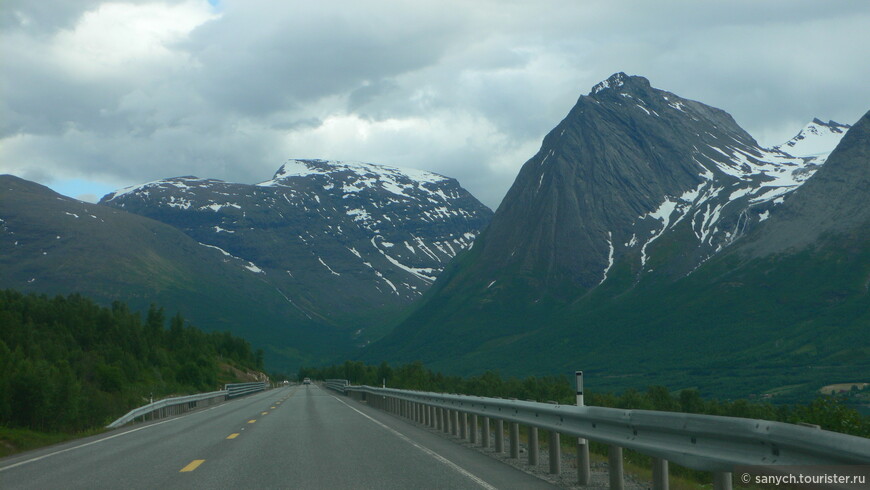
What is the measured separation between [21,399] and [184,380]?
214 ft

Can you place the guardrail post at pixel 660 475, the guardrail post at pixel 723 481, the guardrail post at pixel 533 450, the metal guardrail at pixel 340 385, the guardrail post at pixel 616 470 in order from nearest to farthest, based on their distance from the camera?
the guardrail post at pixel 723 481 < the guardrail post at pixel 660 475 < the guardrail post at pixel 616 470 < the guardrail post at pixel 533 450 < the metal guardrail at pixel 340 385

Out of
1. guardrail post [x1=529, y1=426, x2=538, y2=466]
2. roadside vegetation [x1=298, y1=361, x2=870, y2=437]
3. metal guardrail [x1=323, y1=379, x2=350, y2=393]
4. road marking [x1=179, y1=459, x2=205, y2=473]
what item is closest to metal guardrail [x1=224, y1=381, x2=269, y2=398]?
metal guardrail [x1=323, y1=379, x2=350, y2=393]

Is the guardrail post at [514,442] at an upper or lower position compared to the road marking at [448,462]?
upper

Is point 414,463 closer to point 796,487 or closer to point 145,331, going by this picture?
point 796,487

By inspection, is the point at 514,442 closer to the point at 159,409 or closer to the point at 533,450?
the point at 533,450

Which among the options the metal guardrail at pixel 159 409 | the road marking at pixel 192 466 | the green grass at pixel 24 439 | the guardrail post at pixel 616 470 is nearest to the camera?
the guardrail post at pixel 616 470

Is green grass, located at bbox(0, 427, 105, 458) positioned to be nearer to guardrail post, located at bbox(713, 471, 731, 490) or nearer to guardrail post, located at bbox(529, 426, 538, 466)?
guardrail post, located at bbox(529, 426, 538, 466)

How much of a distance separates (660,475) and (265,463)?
6960mm

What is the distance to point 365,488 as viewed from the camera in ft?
38.0

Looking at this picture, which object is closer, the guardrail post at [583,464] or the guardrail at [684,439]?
the guardrail at [684,439]

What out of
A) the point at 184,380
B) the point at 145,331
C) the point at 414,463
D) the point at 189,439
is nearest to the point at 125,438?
the point at 189,439

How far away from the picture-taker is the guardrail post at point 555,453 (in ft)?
45.8

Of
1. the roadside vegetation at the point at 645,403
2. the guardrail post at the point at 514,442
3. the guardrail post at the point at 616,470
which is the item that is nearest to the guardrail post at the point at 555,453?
the roadside vegetation at the point at 645,403

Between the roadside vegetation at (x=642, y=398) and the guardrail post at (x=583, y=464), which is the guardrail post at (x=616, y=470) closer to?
the guardrail post at (x=583, y=464)
